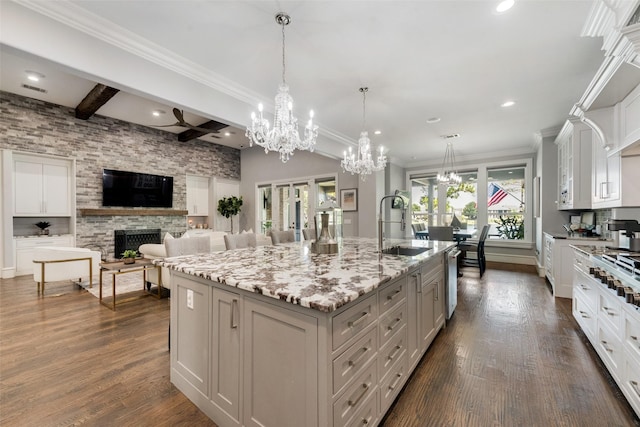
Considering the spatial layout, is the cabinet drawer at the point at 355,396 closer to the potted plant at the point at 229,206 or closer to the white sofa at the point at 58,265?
the white sofa at the point at 58,265

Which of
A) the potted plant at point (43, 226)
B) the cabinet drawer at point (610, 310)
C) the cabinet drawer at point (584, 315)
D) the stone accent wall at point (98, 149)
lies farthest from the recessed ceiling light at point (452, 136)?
the potted plant at point (43, 226)

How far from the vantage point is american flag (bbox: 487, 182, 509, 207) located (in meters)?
6.64

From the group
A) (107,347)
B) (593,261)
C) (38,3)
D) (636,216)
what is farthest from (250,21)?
(636,216)

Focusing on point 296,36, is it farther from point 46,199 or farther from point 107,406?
point 46,199

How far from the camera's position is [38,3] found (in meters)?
1.96

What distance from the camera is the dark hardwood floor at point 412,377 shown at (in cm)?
163

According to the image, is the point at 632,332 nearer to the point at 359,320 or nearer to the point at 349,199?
the point at 359,320

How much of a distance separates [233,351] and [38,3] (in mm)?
2921

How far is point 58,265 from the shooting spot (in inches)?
157

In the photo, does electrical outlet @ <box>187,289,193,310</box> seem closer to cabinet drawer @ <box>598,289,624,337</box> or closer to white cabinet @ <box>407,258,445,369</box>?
white cabinet @ <box>407,258,445,369</box>

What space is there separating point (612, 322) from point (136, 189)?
27.0 feet

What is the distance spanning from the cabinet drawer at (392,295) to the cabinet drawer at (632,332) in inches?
52.6

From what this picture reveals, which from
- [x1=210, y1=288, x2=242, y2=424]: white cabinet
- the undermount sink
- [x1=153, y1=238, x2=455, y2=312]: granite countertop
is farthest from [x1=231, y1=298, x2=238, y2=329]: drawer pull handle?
the undermount sink

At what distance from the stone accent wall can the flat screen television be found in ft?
0.50
